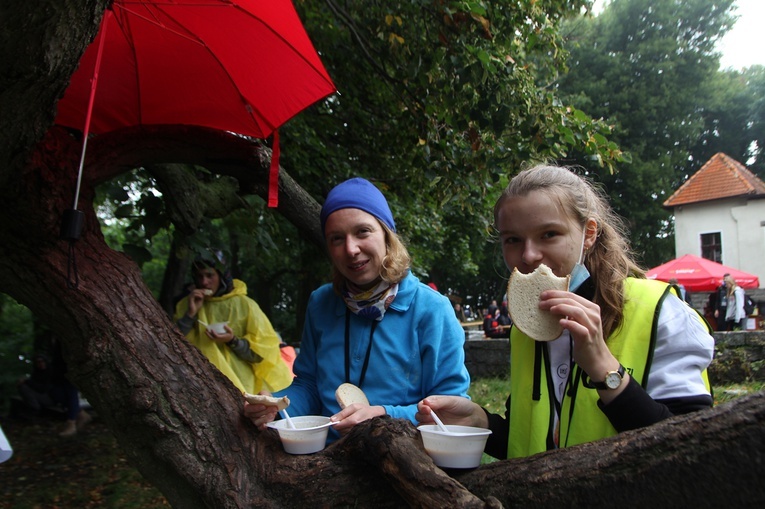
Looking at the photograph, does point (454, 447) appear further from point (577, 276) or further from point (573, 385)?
point (577, 276)

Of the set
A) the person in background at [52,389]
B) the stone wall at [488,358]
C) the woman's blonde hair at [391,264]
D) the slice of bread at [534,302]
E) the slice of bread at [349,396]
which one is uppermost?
the woman's blonde hair at [391,264]

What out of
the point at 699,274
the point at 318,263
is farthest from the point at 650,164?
the point at 318,263

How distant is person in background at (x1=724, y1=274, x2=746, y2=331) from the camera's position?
1415 cm

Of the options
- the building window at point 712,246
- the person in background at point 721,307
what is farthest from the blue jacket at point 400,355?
the building window at point 712,246

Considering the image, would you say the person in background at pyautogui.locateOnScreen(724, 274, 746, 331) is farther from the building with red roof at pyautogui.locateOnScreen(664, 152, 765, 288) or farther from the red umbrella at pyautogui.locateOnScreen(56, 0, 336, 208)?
the red umbrella at pyautogui.locateOnScreen(56, 0, 336, 208)

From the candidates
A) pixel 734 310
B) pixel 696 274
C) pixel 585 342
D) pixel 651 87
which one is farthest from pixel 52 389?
pixel 651 87

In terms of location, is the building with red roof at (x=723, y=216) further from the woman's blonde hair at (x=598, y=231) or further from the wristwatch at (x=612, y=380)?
the wristwatch at (x=612, y=380)

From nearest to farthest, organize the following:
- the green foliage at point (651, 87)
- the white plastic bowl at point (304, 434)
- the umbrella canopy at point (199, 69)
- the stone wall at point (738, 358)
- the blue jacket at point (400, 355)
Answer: the white plastic bowl at point (304, 434) < the blue jacket at point (400, 355) < the umbrella canopy at point (199, 69) < the stone wall at point (738, 358) < the green foliage at point (651, 87)

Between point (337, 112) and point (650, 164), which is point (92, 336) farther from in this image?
point (650, 164)

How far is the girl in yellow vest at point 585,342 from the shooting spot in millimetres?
1405

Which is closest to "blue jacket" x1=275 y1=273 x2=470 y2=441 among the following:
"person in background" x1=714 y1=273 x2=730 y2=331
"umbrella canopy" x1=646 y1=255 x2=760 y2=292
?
"person in background" x1=714 y1=273 x2=730 y2=331

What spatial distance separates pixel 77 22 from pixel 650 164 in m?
29.3

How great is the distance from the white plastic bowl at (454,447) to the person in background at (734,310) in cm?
1498

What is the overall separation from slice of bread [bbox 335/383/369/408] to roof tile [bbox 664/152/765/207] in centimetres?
2799
